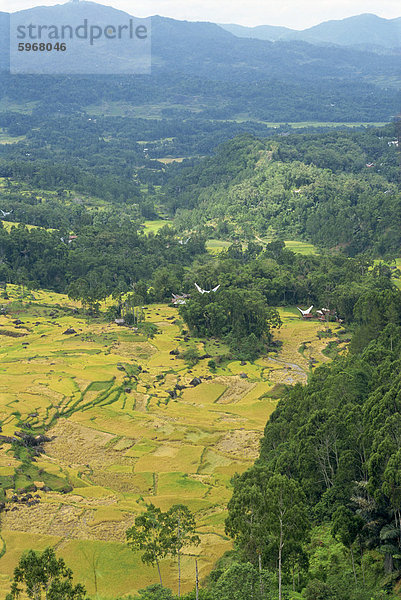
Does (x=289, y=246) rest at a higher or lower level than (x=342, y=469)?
lower

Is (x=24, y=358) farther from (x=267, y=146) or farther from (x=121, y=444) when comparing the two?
(x=267, y=146)

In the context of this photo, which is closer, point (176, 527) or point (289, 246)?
point (176, 527)

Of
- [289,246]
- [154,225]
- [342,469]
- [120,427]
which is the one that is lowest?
[154,225]

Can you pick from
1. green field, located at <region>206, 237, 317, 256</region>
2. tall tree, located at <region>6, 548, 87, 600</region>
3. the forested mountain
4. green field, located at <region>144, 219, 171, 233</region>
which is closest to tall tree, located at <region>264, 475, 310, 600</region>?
tall tree, located at <region>6, 548, 87, 600</region>

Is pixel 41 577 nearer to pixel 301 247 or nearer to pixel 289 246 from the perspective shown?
pixel 301 247

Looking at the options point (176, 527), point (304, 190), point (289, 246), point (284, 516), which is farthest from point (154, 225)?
point (284, 516)

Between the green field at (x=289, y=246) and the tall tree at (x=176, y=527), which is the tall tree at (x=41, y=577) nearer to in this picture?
the tall tree at (x=176, y=527)

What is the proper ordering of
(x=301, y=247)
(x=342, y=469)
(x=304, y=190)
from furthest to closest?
(x=304, y=190)
(x=301, y=247)
(x=342, y=469)

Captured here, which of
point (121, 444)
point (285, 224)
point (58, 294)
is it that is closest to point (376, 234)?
point (285, 224)
